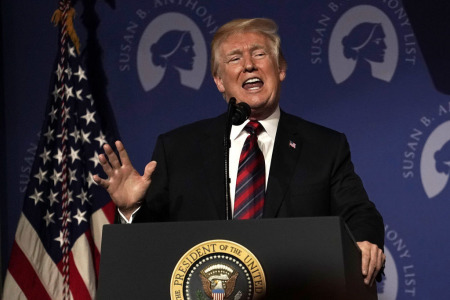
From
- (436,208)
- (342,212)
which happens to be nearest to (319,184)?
(342,212)

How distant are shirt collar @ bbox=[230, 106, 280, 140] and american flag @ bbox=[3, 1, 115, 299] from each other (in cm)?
167

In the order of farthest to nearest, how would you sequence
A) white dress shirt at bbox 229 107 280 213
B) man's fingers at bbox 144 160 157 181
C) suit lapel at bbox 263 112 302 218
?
white dress shirt at bbox 229 107 280 213 → suit lapel at bbox 263 112 302 218 → man's fingers at bbox 144 160 157 181

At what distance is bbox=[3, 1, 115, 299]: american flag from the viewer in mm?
4074

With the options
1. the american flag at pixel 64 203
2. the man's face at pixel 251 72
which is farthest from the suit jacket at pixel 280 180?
the american flag at pixel 64 203

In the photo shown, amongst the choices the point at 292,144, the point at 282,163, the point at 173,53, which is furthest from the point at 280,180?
the point at 173,53

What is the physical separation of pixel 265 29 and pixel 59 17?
179cm

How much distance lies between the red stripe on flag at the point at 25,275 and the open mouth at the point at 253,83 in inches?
77.1

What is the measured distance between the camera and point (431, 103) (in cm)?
381

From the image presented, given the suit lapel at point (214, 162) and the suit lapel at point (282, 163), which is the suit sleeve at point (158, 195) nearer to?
the suit lapel at point (214, 162)

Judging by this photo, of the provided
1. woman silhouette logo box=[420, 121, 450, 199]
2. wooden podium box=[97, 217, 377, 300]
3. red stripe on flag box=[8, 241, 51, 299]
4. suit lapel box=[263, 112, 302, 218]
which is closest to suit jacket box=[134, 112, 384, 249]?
suit lapel box=[263, 112, 302, 218]

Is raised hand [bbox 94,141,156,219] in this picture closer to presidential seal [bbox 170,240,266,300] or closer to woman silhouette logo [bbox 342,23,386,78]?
presidential seal [bbox 170,240,266,300]

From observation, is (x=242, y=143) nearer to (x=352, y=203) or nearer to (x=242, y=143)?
(x=242, y=143)

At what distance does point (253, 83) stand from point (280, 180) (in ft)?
1.57

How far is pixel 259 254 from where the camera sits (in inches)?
66.8
